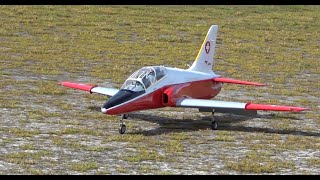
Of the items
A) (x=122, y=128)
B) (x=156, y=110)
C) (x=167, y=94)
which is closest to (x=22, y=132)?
(x=122, y=128)

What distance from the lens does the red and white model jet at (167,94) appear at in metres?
22.9

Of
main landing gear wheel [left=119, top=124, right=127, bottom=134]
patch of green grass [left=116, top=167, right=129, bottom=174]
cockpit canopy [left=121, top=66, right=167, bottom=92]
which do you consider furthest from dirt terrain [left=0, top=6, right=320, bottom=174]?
cockpit canopy [left=121, top=66, right=167, bottom=92]

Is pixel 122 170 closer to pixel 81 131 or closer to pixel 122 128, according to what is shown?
pixel 122 128

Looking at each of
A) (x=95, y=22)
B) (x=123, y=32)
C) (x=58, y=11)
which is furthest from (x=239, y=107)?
(x=58, y=11)

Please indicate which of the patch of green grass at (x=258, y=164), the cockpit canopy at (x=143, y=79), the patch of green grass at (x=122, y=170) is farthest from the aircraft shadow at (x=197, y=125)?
the patch of green grass at (x=122, y=170)

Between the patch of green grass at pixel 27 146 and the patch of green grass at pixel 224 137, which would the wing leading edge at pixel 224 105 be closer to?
the patch of green grass at pixel 224 137

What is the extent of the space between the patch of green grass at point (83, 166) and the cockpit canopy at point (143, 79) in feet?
15.1

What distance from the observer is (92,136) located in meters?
22.6

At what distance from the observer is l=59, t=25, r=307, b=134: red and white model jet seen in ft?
75.2

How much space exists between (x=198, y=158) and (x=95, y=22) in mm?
29985

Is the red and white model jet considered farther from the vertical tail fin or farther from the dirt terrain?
the dirt terrain

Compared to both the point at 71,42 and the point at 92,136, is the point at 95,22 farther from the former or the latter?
the point at 92,136

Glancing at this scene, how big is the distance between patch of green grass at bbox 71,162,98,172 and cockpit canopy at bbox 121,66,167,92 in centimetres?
460

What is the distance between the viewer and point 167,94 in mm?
24359
